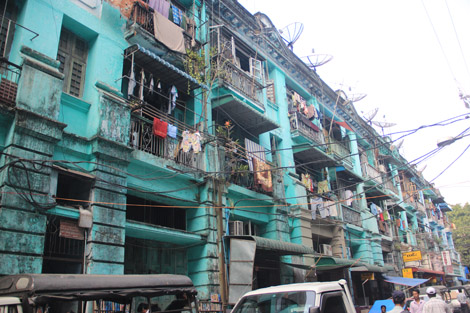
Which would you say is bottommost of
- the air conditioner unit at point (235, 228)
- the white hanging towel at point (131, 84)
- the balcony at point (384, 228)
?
the air conditioner unit at point (235, 228)

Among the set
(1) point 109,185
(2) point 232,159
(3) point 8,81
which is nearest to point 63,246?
(1) point 109,185

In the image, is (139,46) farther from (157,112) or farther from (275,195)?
(275,195)

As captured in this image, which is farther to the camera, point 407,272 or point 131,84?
point 407,272

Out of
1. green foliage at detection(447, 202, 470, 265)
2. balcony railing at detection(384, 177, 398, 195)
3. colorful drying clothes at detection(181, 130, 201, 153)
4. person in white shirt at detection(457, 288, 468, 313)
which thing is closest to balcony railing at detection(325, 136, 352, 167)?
balcony railing at detection(384, 177, 398, 195)

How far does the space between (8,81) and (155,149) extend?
415 centimetres

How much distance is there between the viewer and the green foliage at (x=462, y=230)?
4678 centimetres

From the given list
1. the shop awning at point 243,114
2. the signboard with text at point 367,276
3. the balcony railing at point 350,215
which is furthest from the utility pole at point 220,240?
the signboard with text at point 367,276

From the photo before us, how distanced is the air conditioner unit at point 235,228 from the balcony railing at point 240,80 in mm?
4931

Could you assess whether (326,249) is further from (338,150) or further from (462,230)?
(462,230)

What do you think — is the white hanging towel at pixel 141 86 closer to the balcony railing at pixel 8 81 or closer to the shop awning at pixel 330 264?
the balcony railing at pixel 8 81

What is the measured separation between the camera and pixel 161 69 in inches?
457

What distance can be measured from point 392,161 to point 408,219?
5563mm

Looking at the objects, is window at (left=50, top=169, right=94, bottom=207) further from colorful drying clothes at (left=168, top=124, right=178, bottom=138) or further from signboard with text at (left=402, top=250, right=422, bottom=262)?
signboard with text at (left=402, top=250, right=422, bottom=262)

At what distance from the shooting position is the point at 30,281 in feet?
16.3
